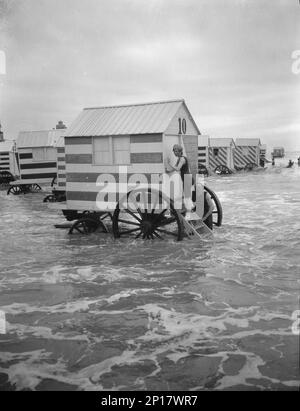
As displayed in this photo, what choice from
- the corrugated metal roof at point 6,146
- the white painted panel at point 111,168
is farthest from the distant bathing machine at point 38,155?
the white painted panel at point 111,168

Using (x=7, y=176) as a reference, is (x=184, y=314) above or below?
below

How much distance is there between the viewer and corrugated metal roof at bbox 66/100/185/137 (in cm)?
1076

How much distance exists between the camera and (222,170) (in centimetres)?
4203

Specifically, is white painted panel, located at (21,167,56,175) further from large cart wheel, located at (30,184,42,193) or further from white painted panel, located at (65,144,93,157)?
white painted panel, located at (65,144,93,157)

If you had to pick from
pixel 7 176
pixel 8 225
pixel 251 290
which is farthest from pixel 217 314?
pixel 7 176

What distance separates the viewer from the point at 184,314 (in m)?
5.95

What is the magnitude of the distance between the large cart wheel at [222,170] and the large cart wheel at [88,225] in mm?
30775

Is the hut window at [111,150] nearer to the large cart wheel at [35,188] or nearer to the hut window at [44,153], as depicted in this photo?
the hut window at [44,153]

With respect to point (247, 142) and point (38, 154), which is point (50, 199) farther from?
point (247, 142)

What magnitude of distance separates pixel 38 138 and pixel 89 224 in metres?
13.7

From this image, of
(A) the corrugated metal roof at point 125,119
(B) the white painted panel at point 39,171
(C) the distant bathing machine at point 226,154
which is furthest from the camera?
(C) the distant bathing machine at point 226,154

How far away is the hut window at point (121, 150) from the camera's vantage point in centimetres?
1105
